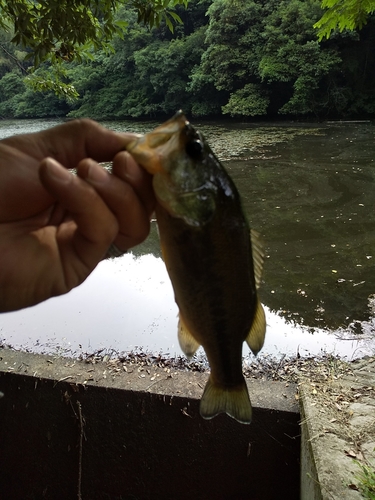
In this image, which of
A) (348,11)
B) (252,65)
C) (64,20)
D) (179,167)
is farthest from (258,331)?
(252,65)

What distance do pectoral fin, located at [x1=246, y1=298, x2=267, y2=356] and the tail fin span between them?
177 millimetres

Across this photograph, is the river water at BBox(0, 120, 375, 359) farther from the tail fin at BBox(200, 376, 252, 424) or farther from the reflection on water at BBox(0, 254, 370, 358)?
the tail fin at BBox(200, 376, 252, 424)

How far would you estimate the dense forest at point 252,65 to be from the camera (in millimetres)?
25688

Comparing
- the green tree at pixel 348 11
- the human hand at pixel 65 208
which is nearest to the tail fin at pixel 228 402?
the human hand at pixel 65 208

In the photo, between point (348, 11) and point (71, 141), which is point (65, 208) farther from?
point (348, 11)

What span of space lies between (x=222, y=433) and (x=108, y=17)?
419cm

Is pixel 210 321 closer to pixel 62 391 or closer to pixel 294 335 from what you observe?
pixel 62 391

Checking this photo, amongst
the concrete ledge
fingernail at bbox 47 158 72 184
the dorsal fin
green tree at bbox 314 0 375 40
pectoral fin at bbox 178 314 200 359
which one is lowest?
the concrete ledge

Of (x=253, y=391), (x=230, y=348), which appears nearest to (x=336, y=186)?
(x=253, y=391)

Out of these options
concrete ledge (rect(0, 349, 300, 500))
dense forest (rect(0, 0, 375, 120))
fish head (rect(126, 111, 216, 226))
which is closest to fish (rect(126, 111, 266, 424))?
fish head (rect(126, 111, 216, 226))

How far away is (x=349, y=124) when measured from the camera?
2430 cm

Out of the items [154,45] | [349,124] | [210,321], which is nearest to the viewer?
[210,321]

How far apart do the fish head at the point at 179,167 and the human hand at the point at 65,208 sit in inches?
2.9

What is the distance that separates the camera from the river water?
15.9ft
